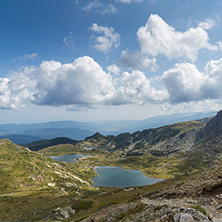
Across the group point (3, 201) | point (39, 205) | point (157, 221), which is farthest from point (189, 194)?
point (3, 201)

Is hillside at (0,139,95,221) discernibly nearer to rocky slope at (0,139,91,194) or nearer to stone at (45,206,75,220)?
rocky slope at (0,139,91,194)

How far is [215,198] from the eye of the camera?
25562 mm

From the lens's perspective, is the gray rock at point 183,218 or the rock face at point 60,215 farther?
the rock face at point 60,215

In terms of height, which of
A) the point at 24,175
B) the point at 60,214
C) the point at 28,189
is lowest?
the point at 28,189

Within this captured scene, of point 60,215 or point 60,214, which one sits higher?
point 60,214

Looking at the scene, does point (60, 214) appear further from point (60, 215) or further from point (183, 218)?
point (183, 218)

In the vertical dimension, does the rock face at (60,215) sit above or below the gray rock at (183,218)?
below

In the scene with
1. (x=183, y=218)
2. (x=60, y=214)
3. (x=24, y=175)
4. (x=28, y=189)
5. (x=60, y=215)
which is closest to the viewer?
(x=183, y=218)

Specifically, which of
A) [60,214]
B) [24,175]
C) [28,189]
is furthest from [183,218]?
[24,175]

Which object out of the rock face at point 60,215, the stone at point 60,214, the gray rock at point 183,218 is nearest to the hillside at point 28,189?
the stone at point 60,214

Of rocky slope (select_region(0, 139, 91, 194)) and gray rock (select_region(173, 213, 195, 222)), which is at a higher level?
gray rock (select_region(173, 213, 195, 222))

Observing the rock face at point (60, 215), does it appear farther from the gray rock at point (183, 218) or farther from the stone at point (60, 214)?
the gray rock at point (183, 218)

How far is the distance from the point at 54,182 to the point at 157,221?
465 ft

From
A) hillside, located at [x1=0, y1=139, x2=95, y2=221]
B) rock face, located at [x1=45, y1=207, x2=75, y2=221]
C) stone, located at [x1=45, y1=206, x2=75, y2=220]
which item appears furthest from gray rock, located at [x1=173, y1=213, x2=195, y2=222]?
hillside, located at [x1=0, y1=139, x2=95, y2=221]
